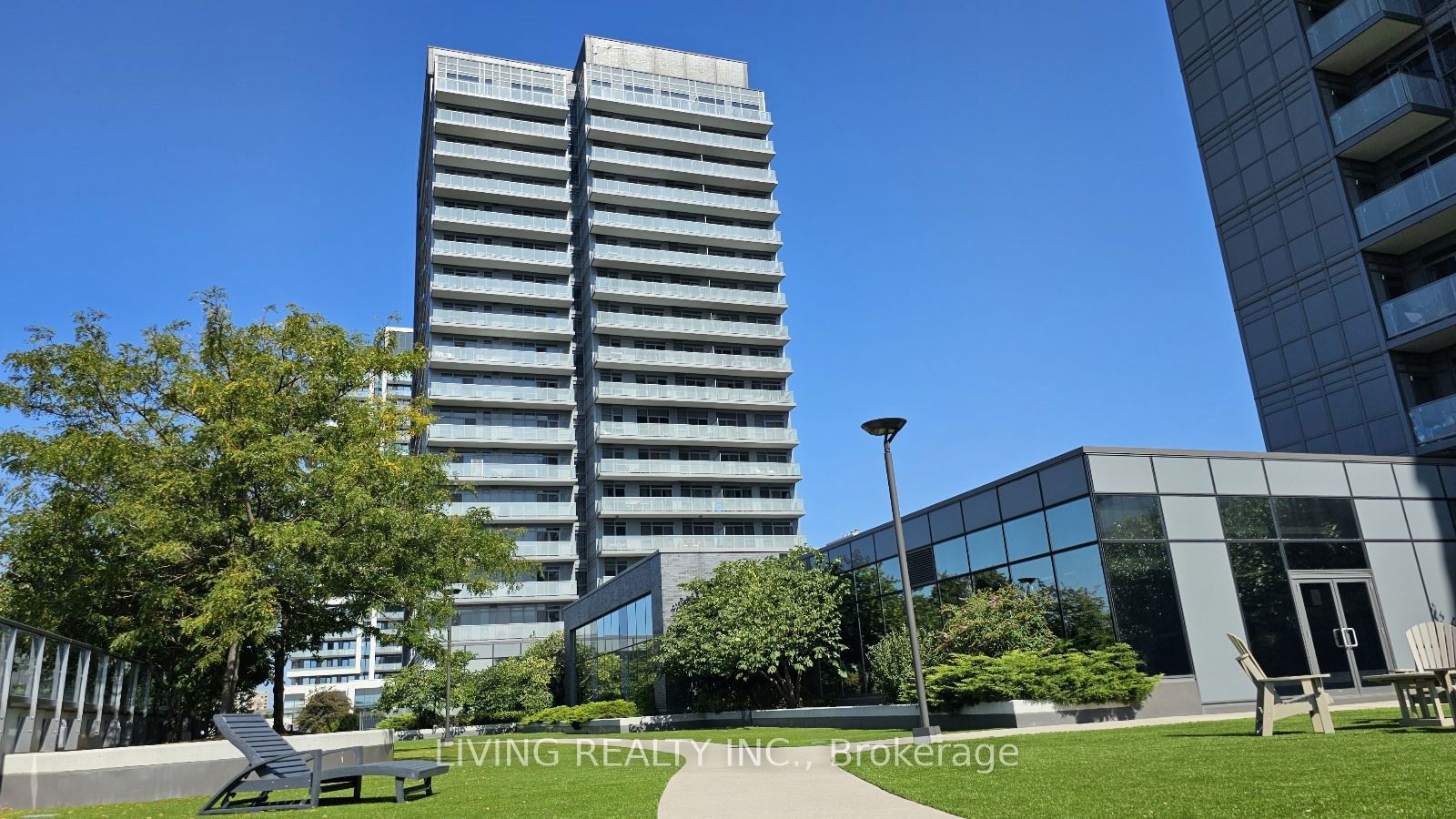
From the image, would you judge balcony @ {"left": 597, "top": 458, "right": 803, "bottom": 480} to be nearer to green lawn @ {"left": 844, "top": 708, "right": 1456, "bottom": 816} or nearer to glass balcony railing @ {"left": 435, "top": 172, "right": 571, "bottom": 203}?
glass balcony railing @ {"left": 435, "top": 172, "right": 571, "bottom": 203}

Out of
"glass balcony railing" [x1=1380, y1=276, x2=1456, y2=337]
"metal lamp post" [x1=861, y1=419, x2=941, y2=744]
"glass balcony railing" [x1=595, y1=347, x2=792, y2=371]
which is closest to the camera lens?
"metal lamp post" [x1=861, y1=419, x2=941, y2=744]

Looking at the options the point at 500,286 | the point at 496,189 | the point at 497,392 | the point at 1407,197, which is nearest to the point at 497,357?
the point at 497,392

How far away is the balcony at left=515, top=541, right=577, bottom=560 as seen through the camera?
245 feet

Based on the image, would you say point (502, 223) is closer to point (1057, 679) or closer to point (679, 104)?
point (679, 104)

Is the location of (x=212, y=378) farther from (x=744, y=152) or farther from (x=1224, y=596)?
(x=744, y=152)

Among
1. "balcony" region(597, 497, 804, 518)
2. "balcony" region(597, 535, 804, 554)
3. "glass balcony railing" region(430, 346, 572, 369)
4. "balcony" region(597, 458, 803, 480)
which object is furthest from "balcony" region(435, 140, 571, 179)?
"balcony" region(597, 535, 804, 554)

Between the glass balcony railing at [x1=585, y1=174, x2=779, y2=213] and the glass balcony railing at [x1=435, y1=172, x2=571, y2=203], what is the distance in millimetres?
2998

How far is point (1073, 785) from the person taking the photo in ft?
31.6

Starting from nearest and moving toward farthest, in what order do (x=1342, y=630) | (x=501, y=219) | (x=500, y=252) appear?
(x=1342, y=630) → (x=500, y=252) → (x=501, y=219)

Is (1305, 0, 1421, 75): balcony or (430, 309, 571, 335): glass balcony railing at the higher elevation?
(430, 309, 571, 335): glass balcony railing

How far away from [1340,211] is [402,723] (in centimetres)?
5428

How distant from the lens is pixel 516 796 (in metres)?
11.9

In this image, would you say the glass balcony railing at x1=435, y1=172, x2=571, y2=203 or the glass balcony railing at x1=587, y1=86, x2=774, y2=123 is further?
the glass balcony railing at x1=587, y1=86, x2=774, y2=123

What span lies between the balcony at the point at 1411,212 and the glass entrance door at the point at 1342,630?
1230 centimetres
